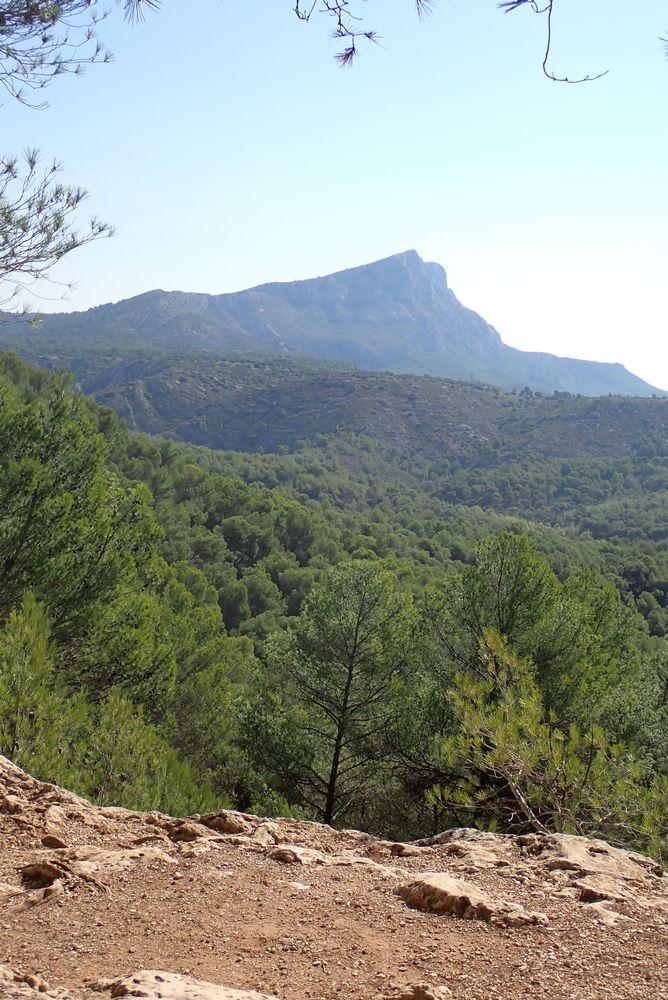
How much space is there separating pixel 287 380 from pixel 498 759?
138332 millimetres

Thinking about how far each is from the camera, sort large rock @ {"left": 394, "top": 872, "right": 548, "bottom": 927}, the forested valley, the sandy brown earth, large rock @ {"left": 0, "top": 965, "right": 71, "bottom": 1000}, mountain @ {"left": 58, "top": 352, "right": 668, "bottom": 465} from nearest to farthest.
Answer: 1. large rock @ {"left": 0, "top": 965, "right": 71, "bottom": 1000}
2. the sandy brown earth
3. large rock @ {"left": 394, "top": 872, "right": 548, "bottom": 927}
4. the forested valley
5. mountain @ {"left": 58, "top": 352, "right": 668, "bottom": 465}

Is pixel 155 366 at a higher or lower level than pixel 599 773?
higher

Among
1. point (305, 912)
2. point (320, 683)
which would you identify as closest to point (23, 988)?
point (305, 912)

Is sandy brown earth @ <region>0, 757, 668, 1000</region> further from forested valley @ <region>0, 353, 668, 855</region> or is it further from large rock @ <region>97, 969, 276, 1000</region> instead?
forested valley @ <region>0, 353, 668, 855</region>

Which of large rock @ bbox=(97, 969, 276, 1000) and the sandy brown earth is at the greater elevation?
large rock @ bbox=(97, 969, 276, 1000)

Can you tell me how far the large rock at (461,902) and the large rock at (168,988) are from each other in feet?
3.83

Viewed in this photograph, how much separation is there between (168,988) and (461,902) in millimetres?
1617

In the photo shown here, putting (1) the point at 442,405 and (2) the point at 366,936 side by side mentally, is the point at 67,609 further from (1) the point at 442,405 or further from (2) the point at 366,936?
(1) the point at 442,405

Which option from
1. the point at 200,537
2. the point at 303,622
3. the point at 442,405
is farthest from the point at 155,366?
the point at 303,622

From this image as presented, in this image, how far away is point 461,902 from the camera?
343 cm

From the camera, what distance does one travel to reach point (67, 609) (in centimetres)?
910

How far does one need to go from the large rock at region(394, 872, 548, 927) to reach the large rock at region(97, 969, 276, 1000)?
117 cm

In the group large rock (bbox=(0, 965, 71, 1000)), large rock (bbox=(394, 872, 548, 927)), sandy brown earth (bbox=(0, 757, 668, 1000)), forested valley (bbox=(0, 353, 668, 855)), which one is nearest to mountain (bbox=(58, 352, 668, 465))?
forested valley (bbox=(0, 353, 668, 855))

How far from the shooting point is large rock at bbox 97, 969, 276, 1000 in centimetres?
243
